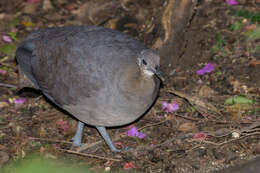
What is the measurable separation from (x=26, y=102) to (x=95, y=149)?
147cm

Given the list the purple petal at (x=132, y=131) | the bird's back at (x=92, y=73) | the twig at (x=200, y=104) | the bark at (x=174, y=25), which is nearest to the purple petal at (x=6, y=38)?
the bird's back at (x=92, y=73)

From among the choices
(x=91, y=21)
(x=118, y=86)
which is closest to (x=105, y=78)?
(x=118, y=86)

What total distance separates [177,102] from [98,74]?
1609mm

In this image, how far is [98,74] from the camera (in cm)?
398

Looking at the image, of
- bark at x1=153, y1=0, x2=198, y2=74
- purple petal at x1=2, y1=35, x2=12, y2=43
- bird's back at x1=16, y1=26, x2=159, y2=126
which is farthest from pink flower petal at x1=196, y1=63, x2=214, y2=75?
purple petal at x1=2, y1=35, x2=12, y2=43

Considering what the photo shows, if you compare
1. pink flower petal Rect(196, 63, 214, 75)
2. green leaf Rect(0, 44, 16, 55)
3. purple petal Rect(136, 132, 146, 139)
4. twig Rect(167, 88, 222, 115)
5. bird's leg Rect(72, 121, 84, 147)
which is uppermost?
green leaf Rect(0, 44, 16, 55)

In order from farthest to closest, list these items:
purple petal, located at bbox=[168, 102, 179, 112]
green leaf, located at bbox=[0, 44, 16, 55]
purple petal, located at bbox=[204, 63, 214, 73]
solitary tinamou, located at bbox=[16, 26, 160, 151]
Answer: green leaf, located at bbox=[0, 44, 16, 55] → purple petal, located at bbox=[204, 63, 214, 73] → purple petal, located at bbox=[168, 102, 179, 112] → solitary tinamou, located at bbox=[16, 26, 160, 151]

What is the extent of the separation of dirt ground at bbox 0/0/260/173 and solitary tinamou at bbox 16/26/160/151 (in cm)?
40

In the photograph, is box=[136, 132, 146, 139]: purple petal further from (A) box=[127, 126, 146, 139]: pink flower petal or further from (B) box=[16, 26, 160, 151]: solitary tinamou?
(B) box=[16, 26, 160, 151]: solitary tinamou

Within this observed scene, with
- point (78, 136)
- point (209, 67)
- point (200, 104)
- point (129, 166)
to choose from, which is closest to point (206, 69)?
point (209, 67)

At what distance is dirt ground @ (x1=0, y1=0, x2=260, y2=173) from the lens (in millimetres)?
4285

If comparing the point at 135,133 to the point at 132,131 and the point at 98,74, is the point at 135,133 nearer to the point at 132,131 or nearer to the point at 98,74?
the point at 132,131

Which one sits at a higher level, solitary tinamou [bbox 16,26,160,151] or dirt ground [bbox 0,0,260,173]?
solitary tinamou [bbox 16,26,160,151]

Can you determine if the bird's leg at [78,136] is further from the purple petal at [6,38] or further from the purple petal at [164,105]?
the purple petal at [6,38]
